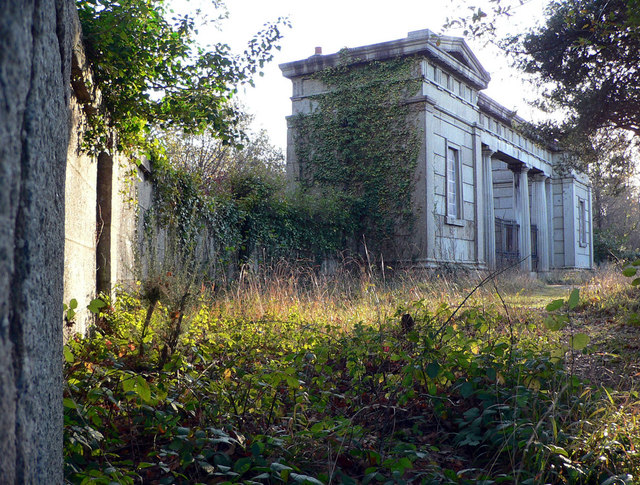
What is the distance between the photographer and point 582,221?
25281mm

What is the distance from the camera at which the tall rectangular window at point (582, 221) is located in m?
25.0

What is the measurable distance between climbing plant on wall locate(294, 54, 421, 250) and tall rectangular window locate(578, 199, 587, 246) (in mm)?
14065

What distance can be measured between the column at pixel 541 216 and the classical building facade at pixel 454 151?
1.73 m

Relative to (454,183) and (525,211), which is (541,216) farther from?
(454,183)

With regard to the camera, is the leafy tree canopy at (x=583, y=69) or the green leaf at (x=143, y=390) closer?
the green leaf at (x=143, y=390)

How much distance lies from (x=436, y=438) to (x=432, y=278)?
988 cm

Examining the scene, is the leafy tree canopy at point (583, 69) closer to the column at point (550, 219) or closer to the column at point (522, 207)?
the column at point (522, 207)

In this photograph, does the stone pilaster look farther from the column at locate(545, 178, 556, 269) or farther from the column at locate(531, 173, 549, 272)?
the column at locate(545, 178, 556, 269)

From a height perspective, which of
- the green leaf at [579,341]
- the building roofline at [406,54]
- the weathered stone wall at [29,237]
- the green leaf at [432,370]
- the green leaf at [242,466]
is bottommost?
the green leaf at [242,466]

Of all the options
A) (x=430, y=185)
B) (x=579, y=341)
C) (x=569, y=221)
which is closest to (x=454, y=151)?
(x=430, y=185)

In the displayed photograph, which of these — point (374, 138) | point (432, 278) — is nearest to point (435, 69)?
point (374, 138)

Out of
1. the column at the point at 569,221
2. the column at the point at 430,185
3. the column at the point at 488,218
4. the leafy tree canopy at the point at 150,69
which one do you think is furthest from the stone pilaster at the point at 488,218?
the leafy tree canopy at the point at 150,69

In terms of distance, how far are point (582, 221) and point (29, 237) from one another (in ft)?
89.0

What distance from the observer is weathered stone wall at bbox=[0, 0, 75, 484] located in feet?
2.58
